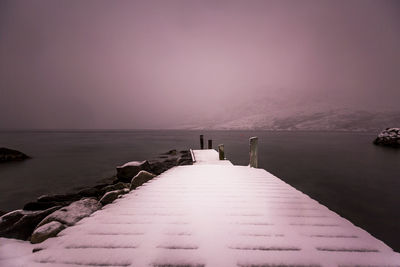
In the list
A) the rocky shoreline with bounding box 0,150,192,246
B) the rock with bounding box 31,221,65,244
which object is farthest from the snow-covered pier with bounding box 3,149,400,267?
the rocky shoreline with bounding box 0,150,192,246

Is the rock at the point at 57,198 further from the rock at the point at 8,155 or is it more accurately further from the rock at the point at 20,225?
the rock at the point at 8,155

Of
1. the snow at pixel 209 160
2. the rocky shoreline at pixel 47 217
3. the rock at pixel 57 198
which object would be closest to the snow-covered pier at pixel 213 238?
the rocky shoreline at pixel 47 217

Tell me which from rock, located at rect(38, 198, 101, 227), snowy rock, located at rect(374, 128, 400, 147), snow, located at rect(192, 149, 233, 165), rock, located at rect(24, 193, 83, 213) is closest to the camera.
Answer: rock, located at rect(38, 198, 101, 227)

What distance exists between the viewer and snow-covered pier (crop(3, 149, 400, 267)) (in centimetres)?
186

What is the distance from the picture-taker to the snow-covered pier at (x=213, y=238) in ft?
6.09

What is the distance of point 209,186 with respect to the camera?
179 inches

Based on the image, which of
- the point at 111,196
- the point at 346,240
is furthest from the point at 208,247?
the point at 111,196

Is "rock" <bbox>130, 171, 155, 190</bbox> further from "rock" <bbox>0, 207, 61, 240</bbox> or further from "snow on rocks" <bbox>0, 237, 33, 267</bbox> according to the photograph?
"snow on rocks" <bbox>0, 237, 33, 267</bbox>

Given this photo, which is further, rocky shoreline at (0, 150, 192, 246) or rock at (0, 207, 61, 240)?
rock at (0, 207, 61, 240)

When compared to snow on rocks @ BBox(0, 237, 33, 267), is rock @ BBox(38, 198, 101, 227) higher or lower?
lower

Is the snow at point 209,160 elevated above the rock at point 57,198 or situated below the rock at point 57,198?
above

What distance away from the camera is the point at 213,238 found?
86.9 inches

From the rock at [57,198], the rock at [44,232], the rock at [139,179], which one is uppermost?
the rock at [44,232]

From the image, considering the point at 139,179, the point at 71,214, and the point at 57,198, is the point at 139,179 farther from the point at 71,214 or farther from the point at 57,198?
the point at 57,198
